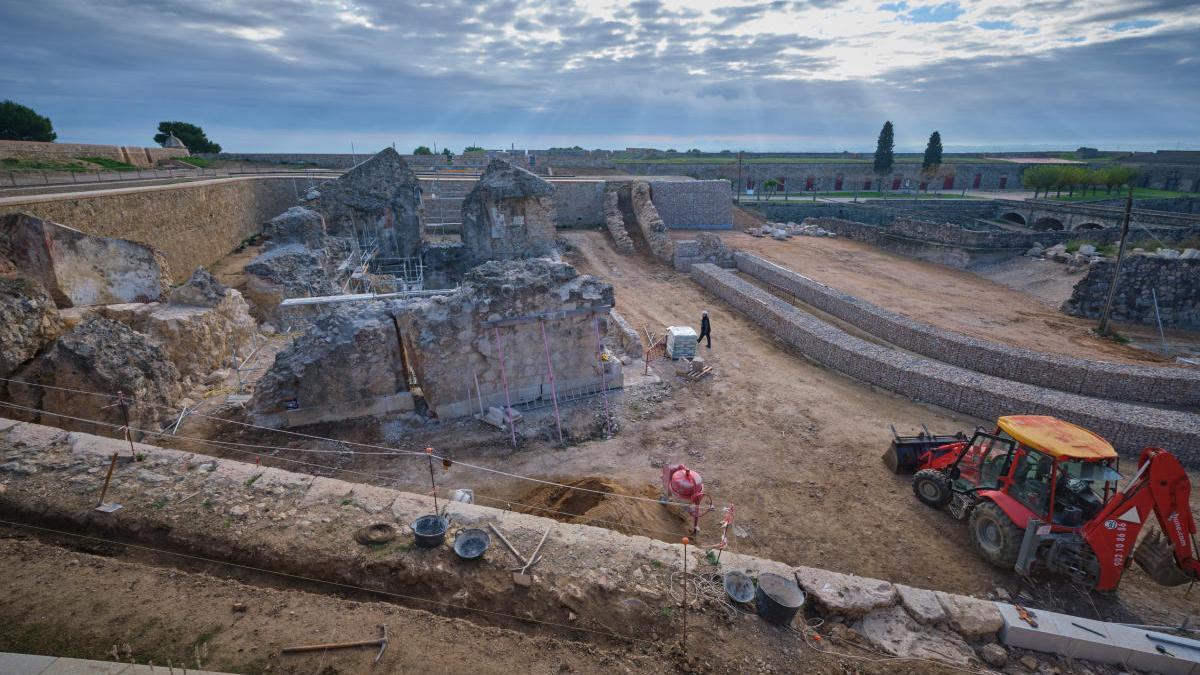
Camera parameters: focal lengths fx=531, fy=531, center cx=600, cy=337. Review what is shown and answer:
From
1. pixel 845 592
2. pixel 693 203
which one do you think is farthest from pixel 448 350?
pixel 693 203

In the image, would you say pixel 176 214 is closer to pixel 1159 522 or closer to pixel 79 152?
pixel 79 152

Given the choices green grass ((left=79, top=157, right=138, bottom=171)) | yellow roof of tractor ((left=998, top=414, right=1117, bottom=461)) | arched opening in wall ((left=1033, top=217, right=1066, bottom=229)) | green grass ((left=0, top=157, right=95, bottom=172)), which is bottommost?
yellow roof of tractor ((left=998, top=414, right=1117, bottom=461))

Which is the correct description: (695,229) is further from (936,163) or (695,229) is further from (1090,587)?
(936,163)

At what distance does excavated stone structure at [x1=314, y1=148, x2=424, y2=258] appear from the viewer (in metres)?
19.6

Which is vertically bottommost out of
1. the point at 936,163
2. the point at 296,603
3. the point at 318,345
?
the point at 296,603

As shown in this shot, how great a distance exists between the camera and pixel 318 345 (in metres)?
9.88

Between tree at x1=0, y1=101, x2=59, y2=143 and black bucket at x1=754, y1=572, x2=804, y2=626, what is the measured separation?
1830 inches

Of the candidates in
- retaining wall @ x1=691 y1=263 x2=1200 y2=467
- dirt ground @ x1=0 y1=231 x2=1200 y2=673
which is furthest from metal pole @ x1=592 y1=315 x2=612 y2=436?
retaining wall @ x1=691 y1=263 x2=1200 y2=467

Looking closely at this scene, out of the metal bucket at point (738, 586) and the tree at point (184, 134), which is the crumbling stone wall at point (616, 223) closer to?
the metal bucket at point (738, 586)

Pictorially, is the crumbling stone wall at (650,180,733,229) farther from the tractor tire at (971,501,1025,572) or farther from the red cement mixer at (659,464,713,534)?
the tractor tire at (971,501,1025,572)

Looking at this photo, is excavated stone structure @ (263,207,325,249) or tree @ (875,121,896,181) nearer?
excavated stone structure @ (263,207,325,249)

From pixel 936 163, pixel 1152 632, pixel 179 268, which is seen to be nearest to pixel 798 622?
pixel 1152 632

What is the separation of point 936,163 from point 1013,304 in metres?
34.7

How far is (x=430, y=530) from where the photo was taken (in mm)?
6090
